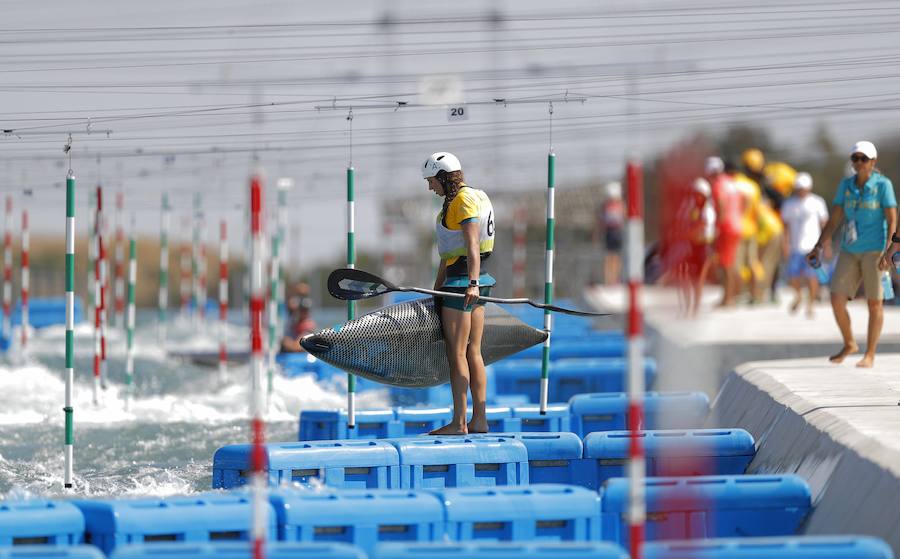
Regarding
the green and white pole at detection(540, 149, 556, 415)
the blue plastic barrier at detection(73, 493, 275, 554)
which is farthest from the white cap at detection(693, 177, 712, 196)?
the blue plastic barrier at detection(73, 493, 275, 554)

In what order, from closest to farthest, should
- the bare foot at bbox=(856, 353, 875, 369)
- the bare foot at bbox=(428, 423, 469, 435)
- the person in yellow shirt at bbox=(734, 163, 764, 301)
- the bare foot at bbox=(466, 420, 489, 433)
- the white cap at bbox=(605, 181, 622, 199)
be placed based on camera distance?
the bare foot at bbox=(428, 423, 469, 435), the bare foot at bbox=(466, 420, 489, 433), the bare foot at bbox=(856, 353, 875, 369), the person in yellow shirt at bbox=(734, 163, 764, 301), the white cap at bbox=(605, 181, 622, 199)

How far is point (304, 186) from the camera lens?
25.4 m

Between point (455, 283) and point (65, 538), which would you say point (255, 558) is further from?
point (455, 283)

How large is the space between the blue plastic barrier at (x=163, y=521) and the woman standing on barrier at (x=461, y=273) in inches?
121

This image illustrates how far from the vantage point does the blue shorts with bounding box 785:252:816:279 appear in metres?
19.6

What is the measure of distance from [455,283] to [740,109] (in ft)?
11.0

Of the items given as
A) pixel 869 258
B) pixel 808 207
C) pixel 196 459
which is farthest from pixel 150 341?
pixel 869 258

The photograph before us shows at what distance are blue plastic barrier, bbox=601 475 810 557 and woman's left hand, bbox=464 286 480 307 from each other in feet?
7.51

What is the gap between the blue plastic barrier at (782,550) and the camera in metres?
6.22

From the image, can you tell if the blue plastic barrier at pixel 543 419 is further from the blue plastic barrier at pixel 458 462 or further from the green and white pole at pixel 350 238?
the blue plastic barrier at pixel 458 462

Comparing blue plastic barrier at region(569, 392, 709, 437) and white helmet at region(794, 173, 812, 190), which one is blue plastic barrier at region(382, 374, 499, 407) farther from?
white helmet at region(794, 173, 812, 190)

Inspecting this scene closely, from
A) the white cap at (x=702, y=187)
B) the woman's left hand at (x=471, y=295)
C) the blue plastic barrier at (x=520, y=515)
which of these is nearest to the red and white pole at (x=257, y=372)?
the blue plastic barrier at (x=520, y=515)

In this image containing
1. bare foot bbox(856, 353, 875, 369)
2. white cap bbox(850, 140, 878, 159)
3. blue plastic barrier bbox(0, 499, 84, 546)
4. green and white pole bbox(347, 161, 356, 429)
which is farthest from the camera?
Answer: bare foot bbox(856, 353, 875, 369)

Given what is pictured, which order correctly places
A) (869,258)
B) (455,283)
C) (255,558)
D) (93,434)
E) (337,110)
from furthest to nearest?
(93,434)
(869,258)
(337,110)
(455,283)
(255,558)
